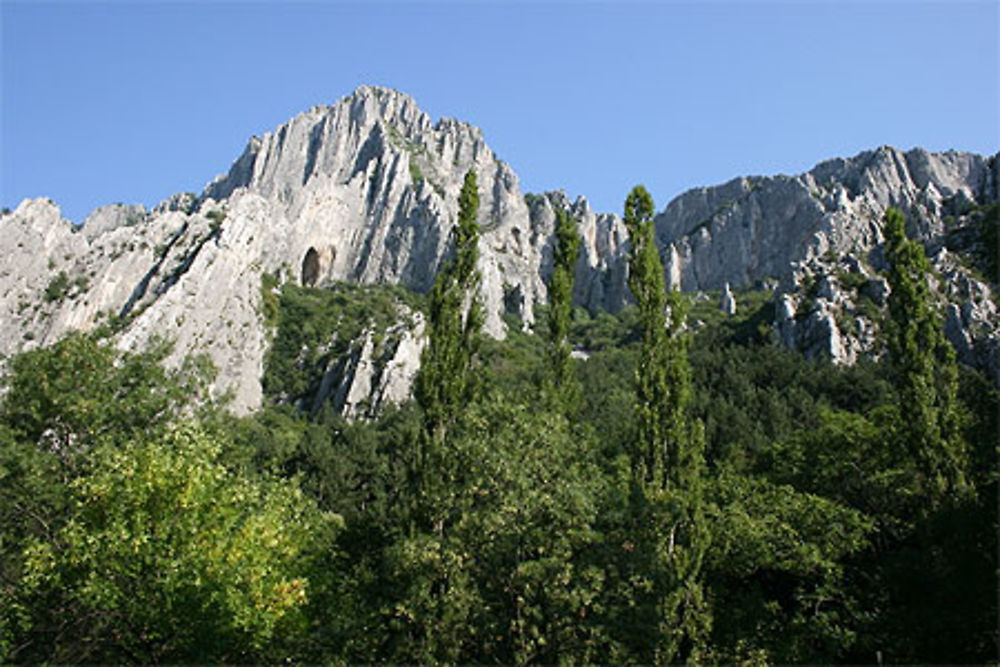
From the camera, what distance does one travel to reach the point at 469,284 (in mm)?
19484

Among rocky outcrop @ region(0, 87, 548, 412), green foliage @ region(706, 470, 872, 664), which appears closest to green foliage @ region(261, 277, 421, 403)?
rocky outcrop @ region(0, 87, 548, 412)

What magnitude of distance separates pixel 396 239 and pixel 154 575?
120304 mm

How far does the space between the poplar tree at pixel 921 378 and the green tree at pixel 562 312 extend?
1178 cm

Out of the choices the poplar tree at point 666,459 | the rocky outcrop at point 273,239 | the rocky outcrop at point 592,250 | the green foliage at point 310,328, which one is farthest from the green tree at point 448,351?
the rocky outcrop at point 592,250

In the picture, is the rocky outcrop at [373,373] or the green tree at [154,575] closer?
the green tree at [154,575]

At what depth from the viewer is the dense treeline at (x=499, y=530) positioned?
11.4m

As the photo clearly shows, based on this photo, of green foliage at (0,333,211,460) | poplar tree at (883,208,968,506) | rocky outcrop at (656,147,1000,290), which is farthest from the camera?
rocky outcrop at (656,147,1000,290)

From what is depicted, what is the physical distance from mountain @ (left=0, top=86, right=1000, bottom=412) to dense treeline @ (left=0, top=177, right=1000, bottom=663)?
138 feet

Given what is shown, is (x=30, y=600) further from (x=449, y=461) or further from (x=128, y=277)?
(x=128, y=277)

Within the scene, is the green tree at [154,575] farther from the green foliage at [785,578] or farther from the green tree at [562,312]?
the green tree at [562,312]

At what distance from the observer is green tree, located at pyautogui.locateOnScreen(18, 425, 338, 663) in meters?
12.1

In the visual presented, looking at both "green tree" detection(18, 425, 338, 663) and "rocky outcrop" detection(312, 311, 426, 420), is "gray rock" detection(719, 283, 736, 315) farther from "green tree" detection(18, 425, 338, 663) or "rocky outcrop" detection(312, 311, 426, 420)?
"green tree" detection(18, 425, 338, 663)

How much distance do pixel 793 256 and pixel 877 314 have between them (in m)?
56.5

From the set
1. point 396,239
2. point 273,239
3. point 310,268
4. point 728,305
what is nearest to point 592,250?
point 728,305
